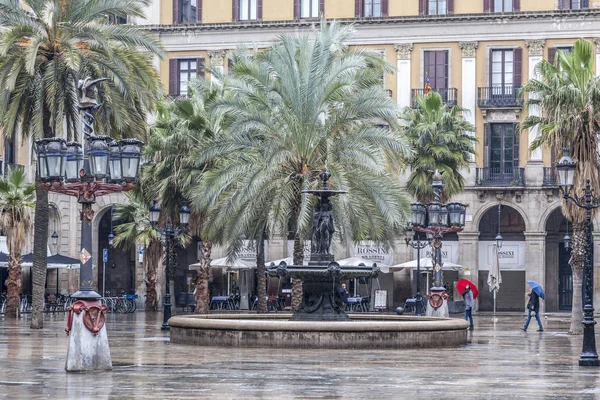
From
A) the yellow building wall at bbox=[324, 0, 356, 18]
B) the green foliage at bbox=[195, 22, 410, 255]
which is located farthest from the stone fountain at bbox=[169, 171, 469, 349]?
the yellow building wall at bbox=[324, 0, 356, 18]

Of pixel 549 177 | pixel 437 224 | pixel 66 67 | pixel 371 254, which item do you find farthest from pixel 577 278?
pixel 371 254

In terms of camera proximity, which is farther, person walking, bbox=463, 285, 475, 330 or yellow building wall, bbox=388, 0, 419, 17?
yellow building wall, bbox=388, 0, 419, 17

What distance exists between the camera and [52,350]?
2717cm

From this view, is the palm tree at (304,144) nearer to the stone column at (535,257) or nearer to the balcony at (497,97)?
the balcony at (497,97)

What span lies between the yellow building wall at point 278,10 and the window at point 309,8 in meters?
0.48

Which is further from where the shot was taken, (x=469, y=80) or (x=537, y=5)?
(x=469, y=80)

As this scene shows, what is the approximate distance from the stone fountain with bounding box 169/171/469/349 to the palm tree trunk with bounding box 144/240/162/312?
83.4 ft

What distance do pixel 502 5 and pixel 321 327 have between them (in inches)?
1426

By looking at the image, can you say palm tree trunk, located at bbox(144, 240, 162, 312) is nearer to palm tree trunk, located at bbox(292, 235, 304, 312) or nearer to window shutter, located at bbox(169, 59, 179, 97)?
window shutter, located at bbox(169, 59, 179, 97)

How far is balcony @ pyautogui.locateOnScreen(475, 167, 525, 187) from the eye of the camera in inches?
2367

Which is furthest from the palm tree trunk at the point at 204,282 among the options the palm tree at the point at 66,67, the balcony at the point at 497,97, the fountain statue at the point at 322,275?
the balcony at the point at 497,97

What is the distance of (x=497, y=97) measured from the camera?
60.1 m

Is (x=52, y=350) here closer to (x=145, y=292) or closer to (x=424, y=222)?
(x=424, y=222)

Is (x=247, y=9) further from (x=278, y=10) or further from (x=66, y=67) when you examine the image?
(x=66, y=67)
